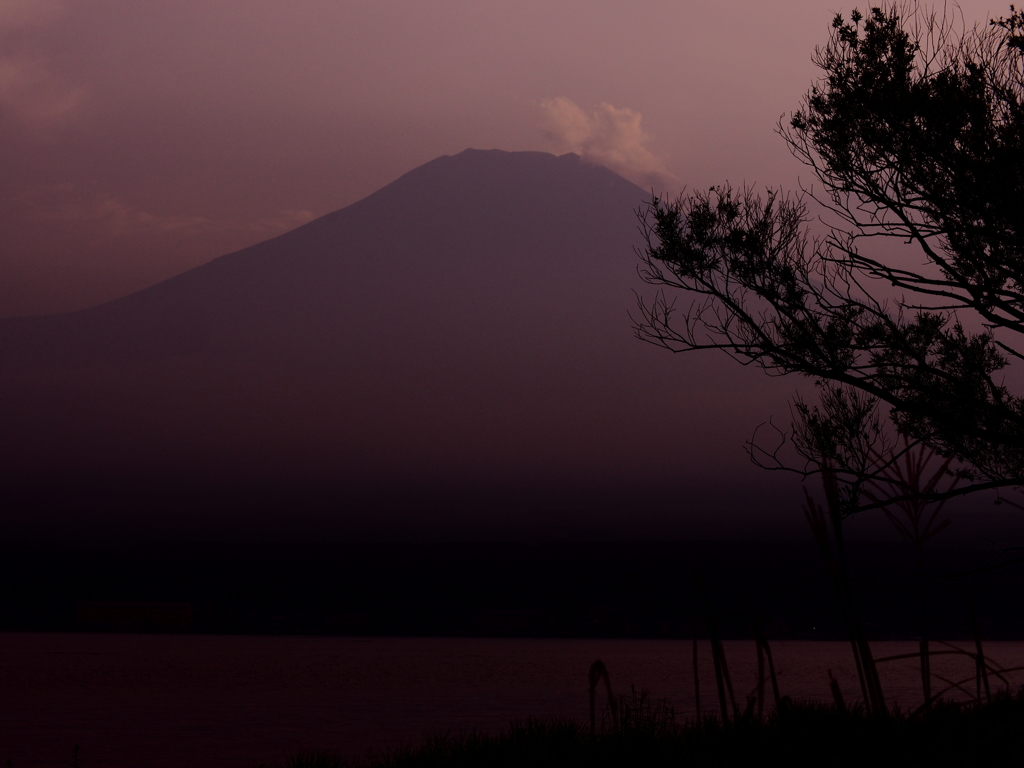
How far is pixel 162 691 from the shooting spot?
5002 inches

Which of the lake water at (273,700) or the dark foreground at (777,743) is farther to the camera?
the lake water at (273,700)

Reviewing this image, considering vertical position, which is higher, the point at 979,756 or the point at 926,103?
the point at 926,103

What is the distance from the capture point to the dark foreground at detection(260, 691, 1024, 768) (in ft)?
11.6

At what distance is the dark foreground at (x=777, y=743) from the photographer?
3521 millimetres

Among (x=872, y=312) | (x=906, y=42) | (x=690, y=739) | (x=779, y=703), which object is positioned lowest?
(x=690, y=739)

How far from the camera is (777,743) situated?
261 inches

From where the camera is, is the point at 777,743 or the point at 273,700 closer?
the point at 777,743

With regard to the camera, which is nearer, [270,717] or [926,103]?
[926,103]

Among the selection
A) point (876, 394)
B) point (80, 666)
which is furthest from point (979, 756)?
point (80, 666)

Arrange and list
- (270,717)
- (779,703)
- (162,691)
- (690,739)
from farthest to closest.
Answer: (162,691) → (270,717) → (690,739) → (779,703)

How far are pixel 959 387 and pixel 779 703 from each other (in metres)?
12.2

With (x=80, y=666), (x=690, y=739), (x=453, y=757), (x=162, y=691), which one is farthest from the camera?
(x=80, y=666)

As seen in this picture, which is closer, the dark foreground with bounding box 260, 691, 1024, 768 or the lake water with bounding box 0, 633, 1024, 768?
the dark foreground with bounding box 260, 691, 1024, 768

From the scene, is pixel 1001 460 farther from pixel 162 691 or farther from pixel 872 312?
pixel 162 691
